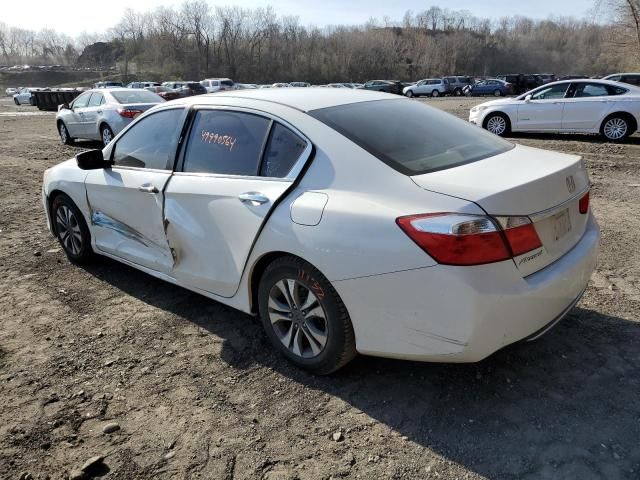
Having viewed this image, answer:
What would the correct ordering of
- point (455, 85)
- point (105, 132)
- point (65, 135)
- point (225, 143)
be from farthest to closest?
point (455, 85) → point (65, 135) → point (105, 132) → point (225, 143)

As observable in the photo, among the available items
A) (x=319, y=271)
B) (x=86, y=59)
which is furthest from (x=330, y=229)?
(x=86, y=59)

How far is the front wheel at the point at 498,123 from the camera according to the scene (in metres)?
13.5

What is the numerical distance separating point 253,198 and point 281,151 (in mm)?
327

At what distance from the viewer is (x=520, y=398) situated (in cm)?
278

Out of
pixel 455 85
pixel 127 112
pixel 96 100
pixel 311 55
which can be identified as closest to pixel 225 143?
pixel 127 112

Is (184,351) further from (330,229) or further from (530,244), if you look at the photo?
(530,244)

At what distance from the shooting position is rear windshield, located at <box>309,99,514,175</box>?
112 inches

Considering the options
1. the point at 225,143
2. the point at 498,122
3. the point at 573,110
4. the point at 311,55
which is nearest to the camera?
the point at 225,143

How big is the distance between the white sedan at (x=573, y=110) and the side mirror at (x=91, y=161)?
11453mm

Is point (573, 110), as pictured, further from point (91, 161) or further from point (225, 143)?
point (91, 161)

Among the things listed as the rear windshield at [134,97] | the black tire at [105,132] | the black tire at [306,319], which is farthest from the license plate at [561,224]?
the rear windshield at [134,97]

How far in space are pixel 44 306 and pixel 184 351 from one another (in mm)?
1509

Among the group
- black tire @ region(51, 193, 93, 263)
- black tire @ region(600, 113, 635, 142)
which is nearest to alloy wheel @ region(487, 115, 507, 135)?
black tire @ region(600, 113, 635, 142)

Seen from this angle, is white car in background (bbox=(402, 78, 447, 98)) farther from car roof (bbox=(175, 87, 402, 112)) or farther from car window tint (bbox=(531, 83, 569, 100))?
car roof (bbox=(175, 87, 402, 112))
